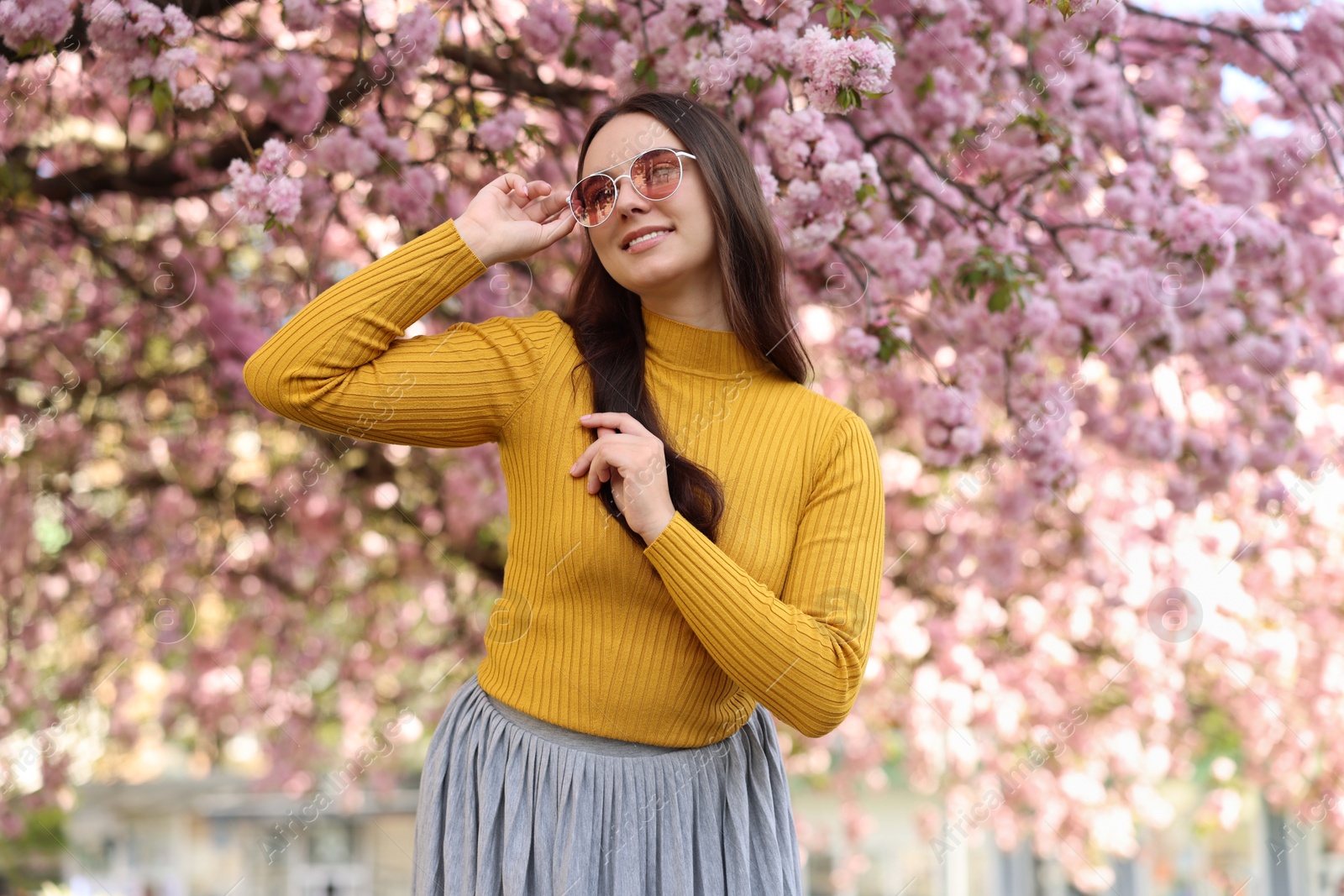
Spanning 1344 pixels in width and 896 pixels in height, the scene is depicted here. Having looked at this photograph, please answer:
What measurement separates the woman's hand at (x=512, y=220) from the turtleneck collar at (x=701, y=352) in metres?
0.19

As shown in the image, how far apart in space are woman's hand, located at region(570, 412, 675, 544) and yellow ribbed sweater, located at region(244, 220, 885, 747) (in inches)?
0.9

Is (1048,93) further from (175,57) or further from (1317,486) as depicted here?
(1317,486)

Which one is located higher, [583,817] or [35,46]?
[35,46]

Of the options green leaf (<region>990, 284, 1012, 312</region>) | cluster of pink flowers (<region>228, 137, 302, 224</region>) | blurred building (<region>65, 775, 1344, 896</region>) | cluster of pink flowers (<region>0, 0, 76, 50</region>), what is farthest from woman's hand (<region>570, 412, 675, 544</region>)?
blurred building (<region>65, 775, 1344, 896</region>)

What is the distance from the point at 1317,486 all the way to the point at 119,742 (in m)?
5.70

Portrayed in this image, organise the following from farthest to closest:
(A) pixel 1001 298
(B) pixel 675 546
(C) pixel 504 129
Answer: (C) pixel 504 129, (A) pixel 1001 298, (B) pixel 675 546

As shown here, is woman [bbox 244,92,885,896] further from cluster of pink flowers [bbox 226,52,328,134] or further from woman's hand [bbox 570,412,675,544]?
cluster of pink flowers [bbox 226,52,328,134]

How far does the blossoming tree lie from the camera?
2.28m

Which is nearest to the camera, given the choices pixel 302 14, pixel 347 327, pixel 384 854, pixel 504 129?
pixel 347 327

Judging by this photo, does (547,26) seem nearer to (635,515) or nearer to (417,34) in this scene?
(417,34)

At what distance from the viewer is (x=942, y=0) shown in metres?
2.26

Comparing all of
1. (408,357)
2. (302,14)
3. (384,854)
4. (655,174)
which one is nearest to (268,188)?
(302,14)

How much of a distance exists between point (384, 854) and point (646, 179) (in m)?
10.9

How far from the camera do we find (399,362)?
1.29 metres
